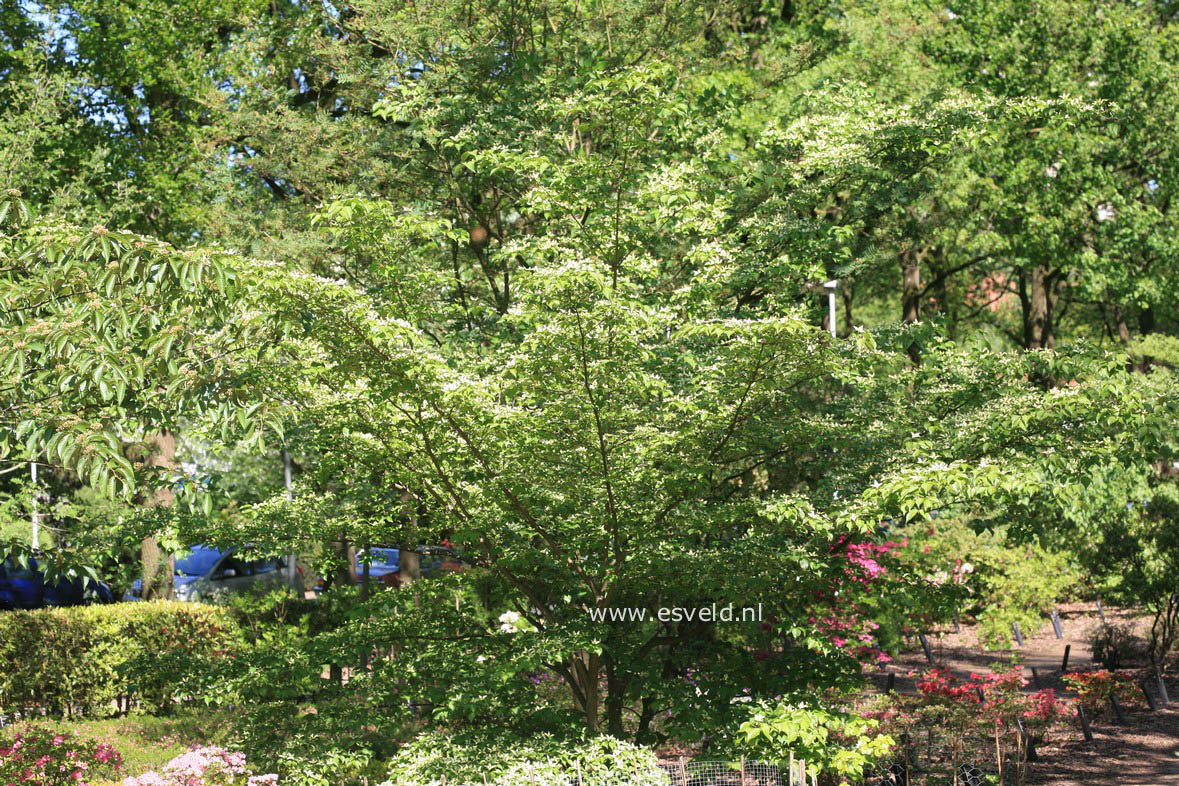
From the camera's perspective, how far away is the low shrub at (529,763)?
6.31 m

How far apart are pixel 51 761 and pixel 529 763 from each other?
3764 millimetres

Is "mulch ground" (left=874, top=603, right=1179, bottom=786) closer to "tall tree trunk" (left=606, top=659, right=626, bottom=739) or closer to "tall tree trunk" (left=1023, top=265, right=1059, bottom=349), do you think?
"tall tree trunk" (left=606, top=659, right=626, bottom=739)

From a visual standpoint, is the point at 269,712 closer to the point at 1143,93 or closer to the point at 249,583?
the point at 249,583

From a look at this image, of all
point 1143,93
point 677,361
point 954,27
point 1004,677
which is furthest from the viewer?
point 954,27

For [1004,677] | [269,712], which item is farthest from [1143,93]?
[269,712]

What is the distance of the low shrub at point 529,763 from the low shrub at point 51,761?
258cm

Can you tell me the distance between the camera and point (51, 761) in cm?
766

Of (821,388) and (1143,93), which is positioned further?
(1143,93)

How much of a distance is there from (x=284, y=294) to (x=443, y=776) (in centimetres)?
306

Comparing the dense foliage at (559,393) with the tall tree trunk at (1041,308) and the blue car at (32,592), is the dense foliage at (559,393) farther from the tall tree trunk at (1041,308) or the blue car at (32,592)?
the tall tree trunk at (1041,308)

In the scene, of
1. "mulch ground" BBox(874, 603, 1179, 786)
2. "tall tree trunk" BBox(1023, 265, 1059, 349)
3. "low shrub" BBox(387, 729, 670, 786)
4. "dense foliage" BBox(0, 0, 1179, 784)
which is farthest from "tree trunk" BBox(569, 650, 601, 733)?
"tall tree trunk" BBox(1023, 265, 1059, 349)

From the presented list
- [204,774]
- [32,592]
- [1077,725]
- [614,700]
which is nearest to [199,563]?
[32,592]

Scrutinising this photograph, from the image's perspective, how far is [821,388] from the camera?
862cm

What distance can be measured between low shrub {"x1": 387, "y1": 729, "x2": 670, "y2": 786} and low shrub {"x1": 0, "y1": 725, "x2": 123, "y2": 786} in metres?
2.58
